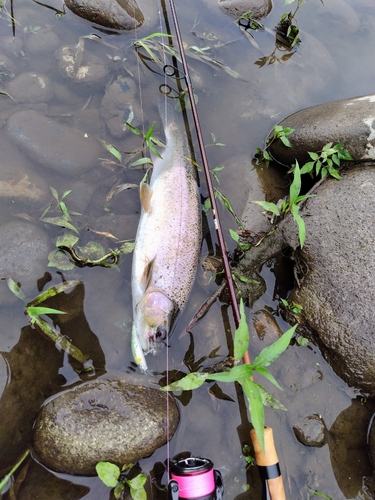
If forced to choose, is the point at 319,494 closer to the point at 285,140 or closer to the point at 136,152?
the point at 285,140

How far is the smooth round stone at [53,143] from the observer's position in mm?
3938

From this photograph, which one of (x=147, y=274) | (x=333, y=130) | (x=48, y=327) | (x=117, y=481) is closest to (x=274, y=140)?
(x=333, y=130)

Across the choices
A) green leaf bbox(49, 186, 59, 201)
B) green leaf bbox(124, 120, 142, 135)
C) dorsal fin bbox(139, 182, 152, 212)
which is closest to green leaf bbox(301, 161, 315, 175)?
dorsal fin bbox(139, 182, 152, 212)

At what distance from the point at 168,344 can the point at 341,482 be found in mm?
2077

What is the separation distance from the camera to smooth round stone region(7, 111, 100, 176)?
12.9 ft

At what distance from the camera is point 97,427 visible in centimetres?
286

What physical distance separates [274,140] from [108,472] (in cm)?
409

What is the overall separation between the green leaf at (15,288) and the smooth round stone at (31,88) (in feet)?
7.71

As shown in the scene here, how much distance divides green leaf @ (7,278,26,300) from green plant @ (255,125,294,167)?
10.6ft

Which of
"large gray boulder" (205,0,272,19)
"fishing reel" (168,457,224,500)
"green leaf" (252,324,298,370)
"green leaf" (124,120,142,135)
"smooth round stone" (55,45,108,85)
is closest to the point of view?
"green leaf" (252,324,298,370)

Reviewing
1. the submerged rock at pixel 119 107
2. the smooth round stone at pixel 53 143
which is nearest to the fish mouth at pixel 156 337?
the smooth round stone at pixel 53 143

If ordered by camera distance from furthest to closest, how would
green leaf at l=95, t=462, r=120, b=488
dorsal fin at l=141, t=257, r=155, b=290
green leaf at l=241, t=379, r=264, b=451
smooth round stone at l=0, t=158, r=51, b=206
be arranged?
smooth round stone at l=0, t=158, r=51, b=206, dorsal fin at l=141, t=257, r=155, b=290, green leaf at l=95, t=462, r=120, b=488, green leaf at l=241, t=379, r=264, b=451

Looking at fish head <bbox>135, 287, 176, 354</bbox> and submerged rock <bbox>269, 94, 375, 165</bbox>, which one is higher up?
submerged rock <bbox>269, 94, 375, 165</bbox>

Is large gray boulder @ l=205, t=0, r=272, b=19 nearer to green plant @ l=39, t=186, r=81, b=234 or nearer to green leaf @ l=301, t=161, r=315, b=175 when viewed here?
green leaf @ l=301, t=161, r=315, b=175
